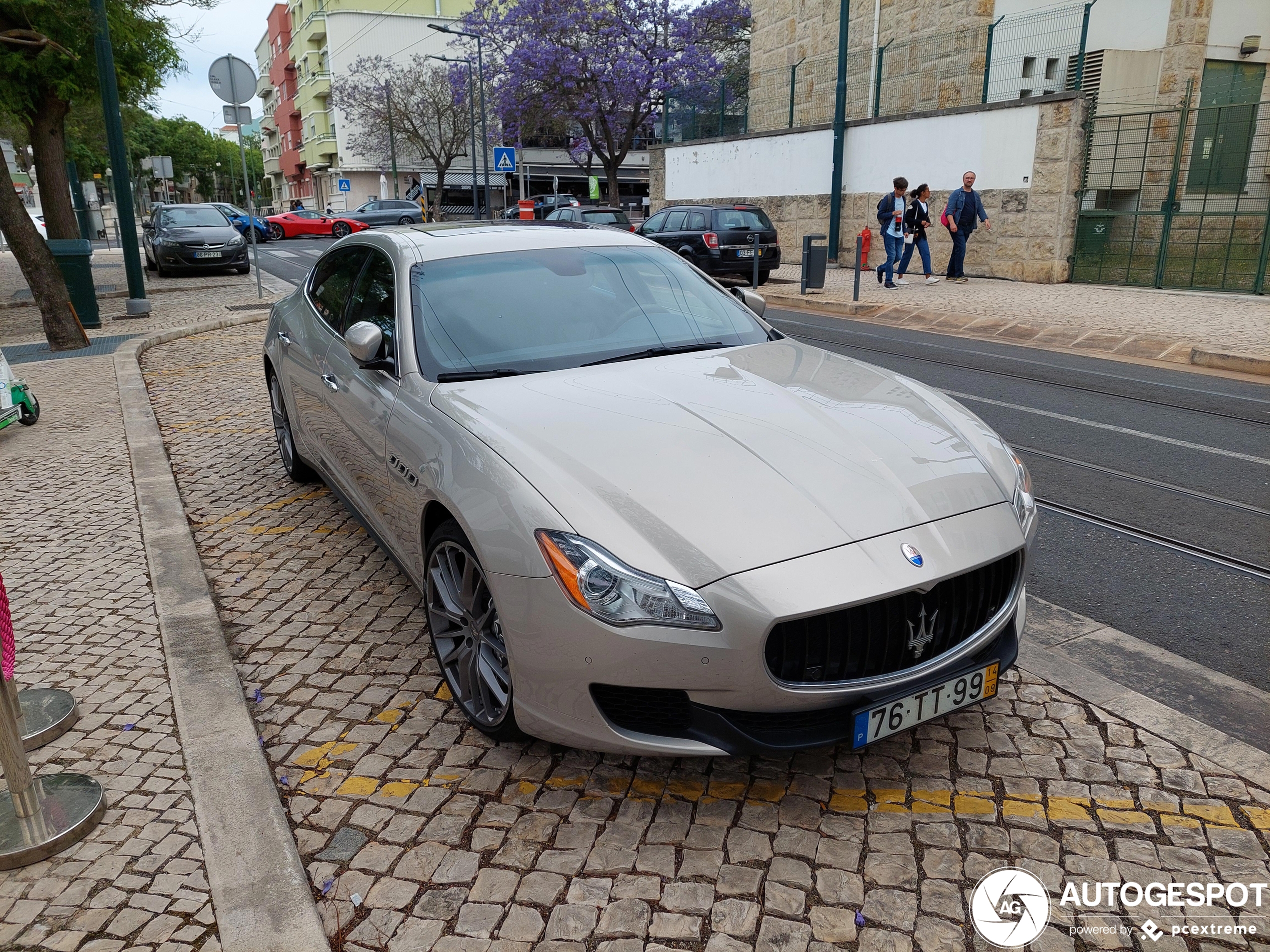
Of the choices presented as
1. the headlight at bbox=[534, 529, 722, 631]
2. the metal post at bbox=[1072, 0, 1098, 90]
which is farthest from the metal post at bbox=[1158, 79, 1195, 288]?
the headlight at bbox=[534, 529, 722, 631]

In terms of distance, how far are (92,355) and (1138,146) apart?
16.9m

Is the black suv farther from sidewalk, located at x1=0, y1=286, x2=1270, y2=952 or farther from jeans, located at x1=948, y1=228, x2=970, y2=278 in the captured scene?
sidewalk, located at x1=0, y1=286, x2=1270, y2=952

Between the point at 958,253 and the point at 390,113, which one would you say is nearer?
the point at 958,253

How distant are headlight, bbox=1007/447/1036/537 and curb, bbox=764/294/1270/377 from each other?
8085 millimetres

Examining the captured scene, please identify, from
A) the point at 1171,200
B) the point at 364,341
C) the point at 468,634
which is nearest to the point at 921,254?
the point at 1171,200

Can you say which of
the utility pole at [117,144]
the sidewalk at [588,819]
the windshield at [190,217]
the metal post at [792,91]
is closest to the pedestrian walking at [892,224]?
the metal post at [792,91]

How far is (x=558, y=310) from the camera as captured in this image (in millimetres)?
4004

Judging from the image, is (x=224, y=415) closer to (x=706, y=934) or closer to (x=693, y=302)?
(x=693, y=302)

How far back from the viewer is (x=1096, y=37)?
2239 centimetres

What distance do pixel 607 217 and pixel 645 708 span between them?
23.8 metres

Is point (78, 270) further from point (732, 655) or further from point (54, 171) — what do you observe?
point (732, 655)

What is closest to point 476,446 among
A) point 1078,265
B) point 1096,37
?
point 1078,265

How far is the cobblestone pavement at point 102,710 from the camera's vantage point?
97.3 inches

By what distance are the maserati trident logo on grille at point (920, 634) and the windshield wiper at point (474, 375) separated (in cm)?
170
